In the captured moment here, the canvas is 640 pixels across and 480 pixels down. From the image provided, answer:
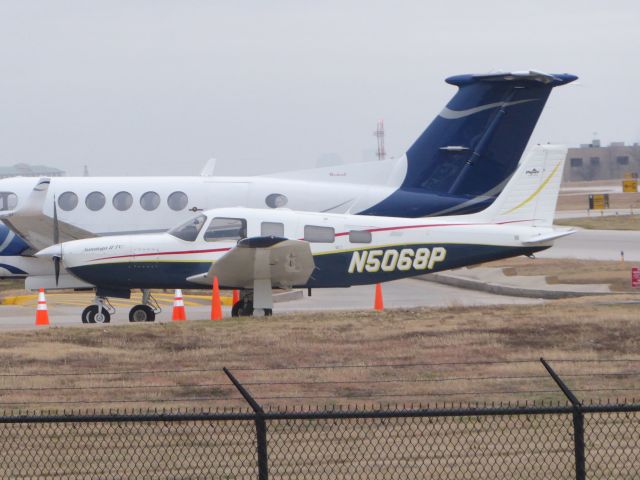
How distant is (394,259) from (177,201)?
18.9 ft

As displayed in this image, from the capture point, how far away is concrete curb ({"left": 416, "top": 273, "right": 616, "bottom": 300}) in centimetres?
2778

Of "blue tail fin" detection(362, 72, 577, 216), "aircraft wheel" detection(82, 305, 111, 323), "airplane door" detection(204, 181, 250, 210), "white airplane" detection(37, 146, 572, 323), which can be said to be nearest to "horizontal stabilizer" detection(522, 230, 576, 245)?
"white airplane" detection(37, 146, 572, 323)

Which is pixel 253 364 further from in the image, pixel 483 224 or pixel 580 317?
pixel 483 224

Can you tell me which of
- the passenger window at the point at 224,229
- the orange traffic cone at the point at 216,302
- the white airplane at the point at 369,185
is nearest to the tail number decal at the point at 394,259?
the passenger window at the point at 224,229

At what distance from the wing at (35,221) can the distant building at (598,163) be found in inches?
6772

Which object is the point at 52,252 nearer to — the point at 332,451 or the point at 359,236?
the point at 359,236

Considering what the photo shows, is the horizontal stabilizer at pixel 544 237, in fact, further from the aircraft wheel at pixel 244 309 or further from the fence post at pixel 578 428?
the fence post at pixel 578 428

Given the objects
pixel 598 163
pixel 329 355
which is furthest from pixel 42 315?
pixel 598 163

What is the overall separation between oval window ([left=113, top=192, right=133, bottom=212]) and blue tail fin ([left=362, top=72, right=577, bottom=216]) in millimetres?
5761

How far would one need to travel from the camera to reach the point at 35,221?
24.5 m

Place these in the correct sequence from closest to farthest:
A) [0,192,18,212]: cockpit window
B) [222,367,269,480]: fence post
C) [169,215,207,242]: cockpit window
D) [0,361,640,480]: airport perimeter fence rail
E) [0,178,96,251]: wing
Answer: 1. [222,367,269,480]: fence post
2. [0,361,640,480]: airport perimeter fence rail
3. [169,215,207,242]: cockpit window
4. [0,178,96,251]: wing
5. [0,192,18,212]: cockpit window

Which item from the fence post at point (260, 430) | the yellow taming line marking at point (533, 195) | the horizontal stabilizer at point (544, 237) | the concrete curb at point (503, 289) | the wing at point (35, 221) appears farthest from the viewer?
the concrete curb at point (503, 289)

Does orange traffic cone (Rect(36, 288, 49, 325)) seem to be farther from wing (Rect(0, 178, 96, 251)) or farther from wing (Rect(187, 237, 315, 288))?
wing (Rect(187, 237, 315, 288))

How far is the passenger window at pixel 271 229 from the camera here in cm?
2239
